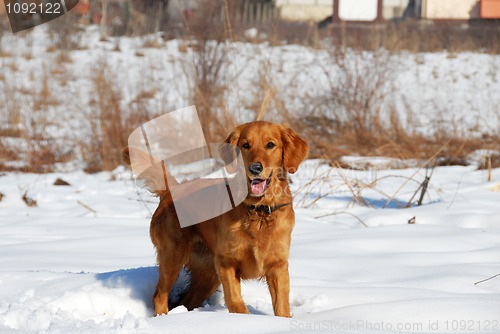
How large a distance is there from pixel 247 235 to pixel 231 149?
1.80ft

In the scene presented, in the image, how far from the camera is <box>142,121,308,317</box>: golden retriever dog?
3311 mm

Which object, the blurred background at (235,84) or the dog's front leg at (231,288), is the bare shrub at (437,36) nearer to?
the blurred background at (235,84)

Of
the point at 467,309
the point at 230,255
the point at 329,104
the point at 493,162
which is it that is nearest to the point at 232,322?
the point at 230,255

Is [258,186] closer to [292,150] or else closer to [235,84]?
[292,150]

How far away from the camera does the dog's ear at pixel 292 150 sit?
3.62 meters

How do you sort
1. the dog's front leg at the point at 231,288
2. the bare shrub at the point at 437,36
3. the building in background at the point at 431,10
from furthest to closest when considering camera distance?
the building in background at the point at 431,10
the bare shrub at the point at 437,36
the dog's front leg at the point at 231,288

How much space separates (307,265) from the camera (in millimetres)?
4402

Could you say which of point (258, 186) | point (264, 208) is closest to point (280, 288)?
point (264, 208)

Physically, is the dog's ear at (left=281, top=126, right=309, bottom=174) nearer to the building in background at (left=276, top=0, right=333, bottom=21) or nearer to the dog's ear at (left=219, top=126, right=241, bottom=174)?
the dog's ear at (left=219, top=126, right=241, bottom=174)

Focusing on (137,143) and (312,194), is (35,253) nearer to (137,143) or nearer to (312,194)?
(312,194)

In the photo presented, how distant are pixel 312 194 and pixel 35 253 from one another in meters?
3.18

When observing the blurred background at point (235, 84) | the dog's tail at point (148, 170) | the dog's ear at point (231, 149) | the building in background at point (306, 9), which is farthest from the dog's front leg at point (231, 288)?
the building in background at point (306, 9)

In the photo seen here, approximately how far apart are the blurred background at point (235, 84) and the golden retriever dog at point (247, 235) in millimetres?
3096

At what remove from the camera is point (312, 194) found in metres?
7.14
